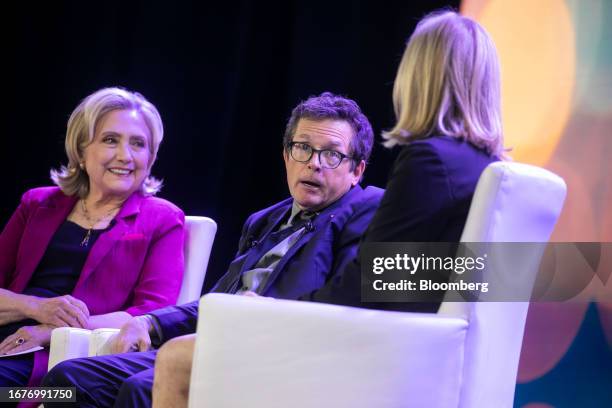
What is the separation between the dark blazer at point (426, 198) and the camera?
6.06ft

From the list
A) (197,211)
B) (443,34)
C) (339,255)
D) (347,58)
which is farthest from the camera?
(197,211)

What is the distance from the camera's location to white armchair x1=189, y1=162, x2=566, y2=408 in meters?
1.80

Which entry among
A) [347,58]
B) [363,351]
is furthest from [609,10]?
[363,351]

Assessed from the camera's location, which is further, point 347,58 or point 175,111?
point 175,111

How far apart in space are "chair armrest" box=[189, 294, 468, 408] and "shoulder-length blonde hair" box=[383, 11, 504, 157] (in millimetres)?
446

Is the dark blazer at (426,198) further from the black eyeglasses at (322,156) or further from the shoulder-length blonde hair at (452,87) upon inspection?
the black eyeglasses at (322,156)

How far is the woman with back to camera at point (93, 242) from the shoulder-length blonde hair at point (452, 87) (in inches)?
52.0

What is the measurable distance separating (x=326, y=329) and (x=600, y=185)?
141 cm

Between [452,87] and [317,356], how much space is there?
0.70m

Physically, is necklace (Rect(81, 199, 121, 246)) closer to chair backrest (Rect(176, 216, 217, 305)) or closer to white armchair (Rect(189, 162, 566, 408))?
chair backrest (Rect(176, 216, 217, 305))

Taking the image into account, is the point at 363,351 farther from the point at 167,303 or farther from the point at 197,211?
the point at 197,211

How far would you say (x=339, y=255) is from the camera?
238cm

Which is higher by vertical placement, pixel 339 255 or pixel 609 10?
pixel 609 10

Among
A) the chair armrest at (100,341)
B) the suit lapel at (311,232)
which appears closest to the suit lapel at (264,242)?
the suit lapel at (311,232)
